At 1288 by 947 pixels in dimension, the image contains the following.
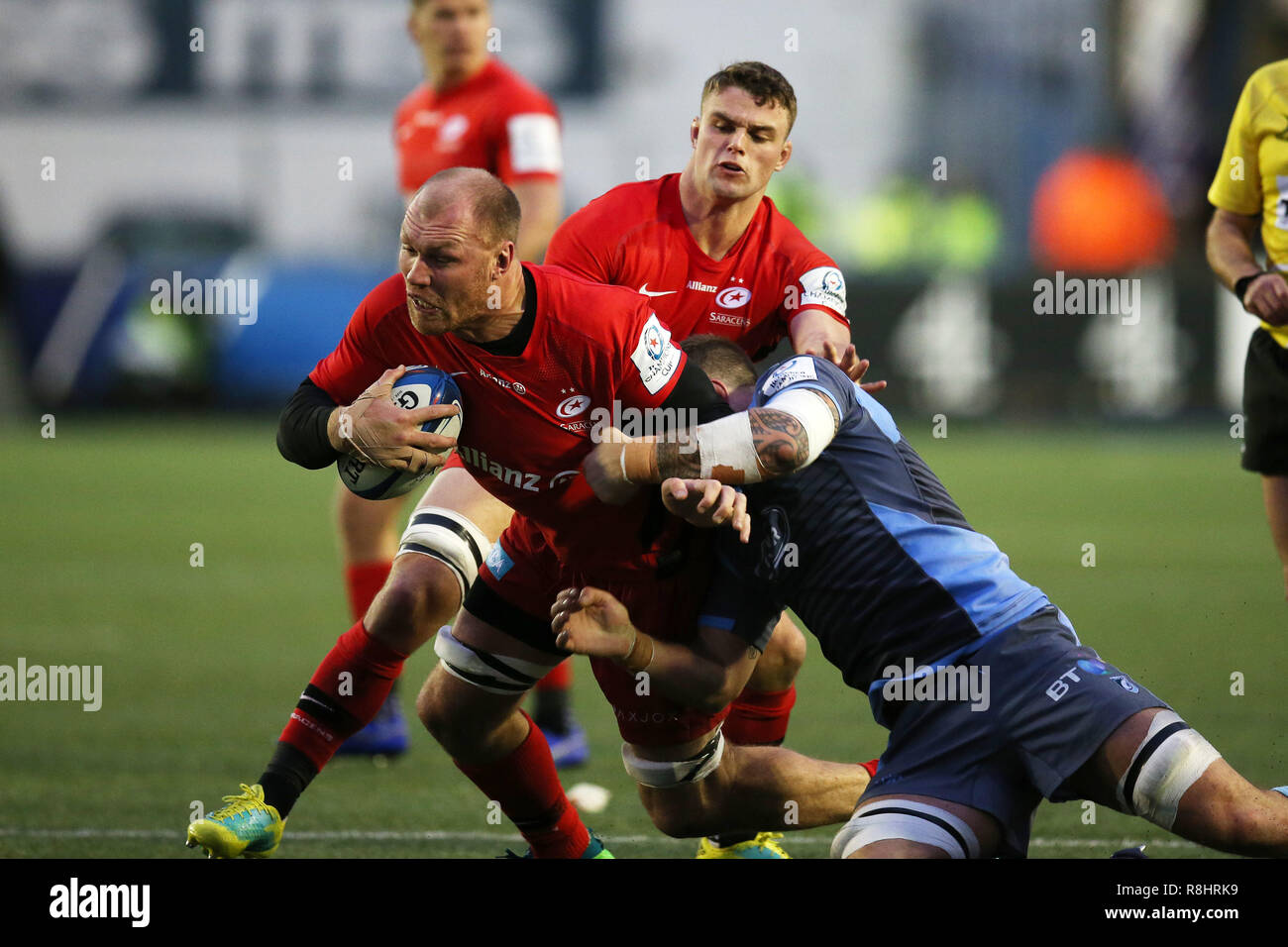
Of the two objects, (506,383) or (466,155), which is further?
(466,155)

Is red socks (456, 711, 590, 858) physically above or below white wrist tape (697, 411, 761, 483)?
below

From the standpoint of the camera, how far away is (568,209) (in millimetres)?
27016

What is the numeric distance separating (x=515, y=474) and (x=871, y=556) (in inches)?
35.2

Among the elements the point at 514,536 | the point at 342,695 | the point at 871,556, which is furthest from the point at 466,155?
the point at 871,556

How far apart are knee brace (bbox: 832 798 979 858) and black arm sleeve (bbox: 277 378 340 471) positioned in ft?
4.91

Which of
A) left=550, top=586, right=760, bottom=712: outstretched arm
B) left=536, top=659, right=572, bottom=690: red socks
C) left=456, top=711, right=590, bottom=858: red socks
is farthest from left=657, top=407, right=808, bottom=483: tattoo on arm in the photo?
left=536, top=659, right=572, bottom=690: red socks

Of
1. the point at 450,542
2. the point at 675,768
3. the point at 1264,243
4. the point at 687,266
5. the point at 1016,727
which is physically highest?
the point at 1264,243

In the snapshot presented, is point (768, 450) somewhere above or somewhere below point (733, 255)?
below

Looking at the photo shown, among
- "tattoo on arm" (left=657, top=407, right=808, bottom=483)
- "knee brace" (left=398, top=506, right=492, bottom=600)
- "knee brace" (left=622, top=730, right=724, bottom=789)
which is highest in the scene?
"tattoo on arm" (left=657, top=407, right=808, bottom=483)

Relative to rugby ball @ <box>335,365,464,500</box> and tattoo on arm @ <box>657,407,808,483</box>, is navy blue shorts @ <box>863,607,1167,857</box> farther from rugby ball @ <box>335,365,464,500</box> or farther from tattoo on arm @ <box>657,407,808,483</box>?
rugby ball @ <box>335,365,464,500</box>

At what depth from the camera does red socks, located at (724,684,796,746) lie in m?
4.94

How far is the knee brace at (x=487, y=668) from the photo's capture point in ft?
14.4

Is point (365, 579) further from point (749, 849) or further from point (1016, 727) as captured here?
point (1016, 727)
